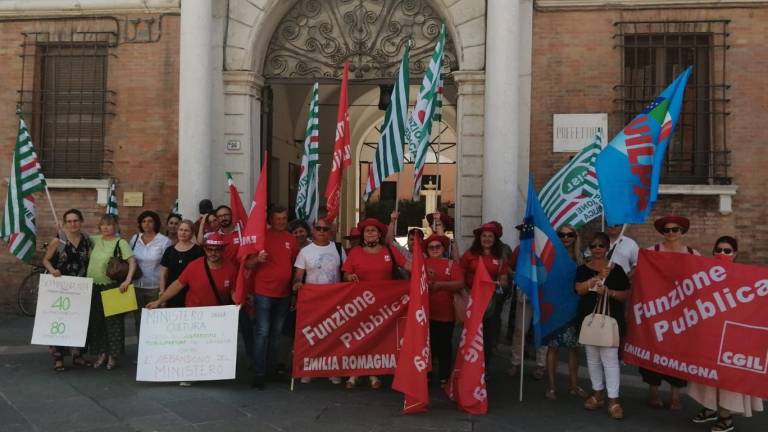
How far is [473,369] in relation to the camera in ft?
20.2

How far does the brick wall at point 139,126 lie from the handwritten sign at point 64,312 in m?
3.58

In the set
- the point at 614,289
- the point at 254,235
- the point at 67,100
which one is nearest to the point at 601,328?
the point at 614,289

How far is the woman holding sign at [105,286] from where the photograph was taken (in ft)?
24.3

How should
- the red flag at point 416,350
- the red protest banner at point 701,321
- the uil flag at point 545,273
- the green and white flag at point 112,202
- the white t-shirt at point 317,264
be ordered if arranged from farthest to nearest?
1. the green and white flag at point 112,202
2. the white t-shirt at point 317,264
3. the uil flag at point 545,273
4. the red flag at point 416,350
5. the red protest banner at point 701,321

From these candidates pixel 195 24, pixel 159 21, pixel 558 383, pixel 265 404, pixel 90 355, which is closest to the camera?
pixel 265 404

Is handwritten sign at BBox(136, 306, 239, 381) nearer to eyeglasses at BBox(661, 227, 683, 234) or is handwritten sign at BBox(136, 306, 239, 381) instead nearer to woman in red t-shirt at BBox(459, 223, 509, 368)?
woman in red t-shirt at BBox(459, 223, 509, 368)

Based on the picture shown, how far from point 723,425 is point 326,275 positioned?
3.66 m

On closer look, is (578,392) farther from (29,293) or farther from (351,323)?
(29,293)

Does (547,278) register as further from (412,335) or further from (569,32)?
(569,32)

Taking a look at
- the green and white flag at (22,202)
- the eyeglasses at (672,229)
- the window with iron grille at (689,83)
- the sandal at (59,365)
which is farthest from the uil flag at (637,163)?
the green and white flag at (22,202)

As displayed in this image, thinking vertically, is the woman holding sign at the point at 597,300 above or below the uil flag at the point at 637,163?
below

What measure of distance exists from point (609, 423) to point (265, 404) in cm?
291

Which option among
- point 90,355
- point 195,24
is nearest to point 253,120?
point 195,24

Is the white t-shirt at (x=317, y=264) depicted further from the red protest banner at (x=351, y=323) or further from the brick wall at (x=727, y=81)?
the brick wall at (x=727, y=81)
